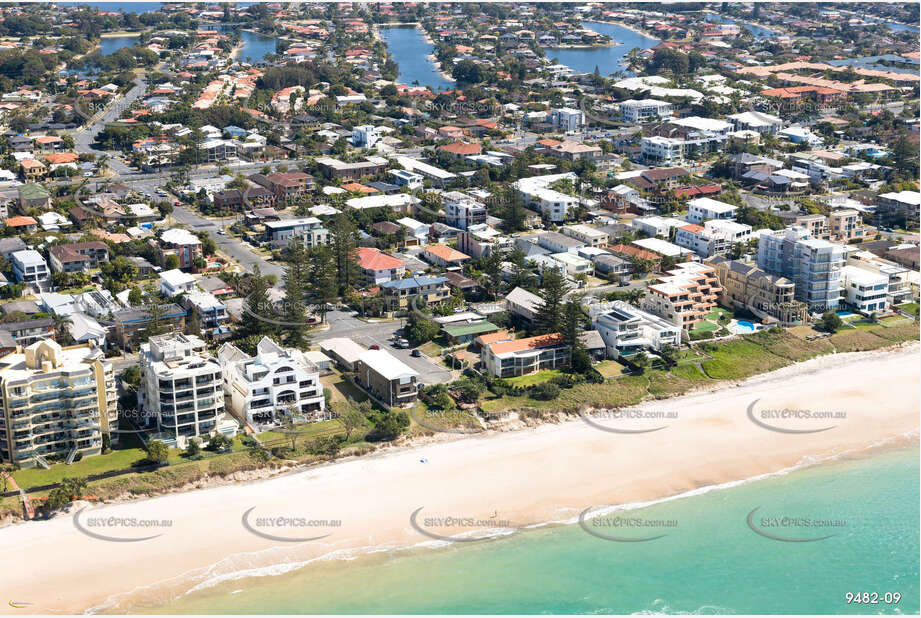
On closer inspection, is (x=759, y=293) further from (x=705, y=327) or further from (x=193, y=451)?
(x=193, y=451)

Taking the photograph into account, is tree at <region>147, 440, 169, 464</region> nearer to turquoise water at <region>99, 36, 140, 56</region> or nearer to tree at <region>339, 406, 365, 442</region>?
tree at <region>339, 406, 365, 442</region>

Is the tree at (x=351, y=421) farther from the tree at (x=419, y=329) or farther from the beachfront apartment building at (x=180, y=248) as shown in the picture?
the beachfront apartment building at (x=180, y=248)

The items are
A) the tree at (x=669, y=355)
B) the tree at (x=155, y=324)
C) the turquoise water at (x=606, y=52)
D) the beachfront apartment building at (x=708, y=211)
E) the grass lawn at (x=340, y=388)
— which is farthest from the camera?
the turquoise water at (x=606, y=52)

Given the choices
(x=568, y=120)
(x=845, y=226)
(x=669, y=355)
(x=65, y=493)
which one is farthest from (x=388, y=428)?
(x=568, y=120)

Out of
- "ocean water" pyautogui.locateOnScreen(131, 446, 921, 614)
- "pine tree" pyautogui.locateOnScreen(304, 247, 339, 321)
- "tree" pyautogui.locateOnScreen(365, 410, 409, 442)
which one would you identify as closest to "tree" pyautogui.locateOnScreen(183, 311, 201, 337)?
"pine tree" pyautogui.locateOnScreen(304, 247, 339, 321)

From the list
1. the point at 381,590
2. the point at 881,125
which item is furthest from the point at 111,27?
the point at 381,590

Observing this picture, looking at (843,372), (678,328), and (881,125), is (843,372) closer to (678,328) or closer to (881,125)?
(678,328)

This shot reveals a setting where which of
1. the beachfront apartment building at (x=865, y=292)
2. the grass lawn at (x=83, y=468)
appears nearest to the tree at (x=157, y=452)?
the grass lawn at (x=83, y=468)
